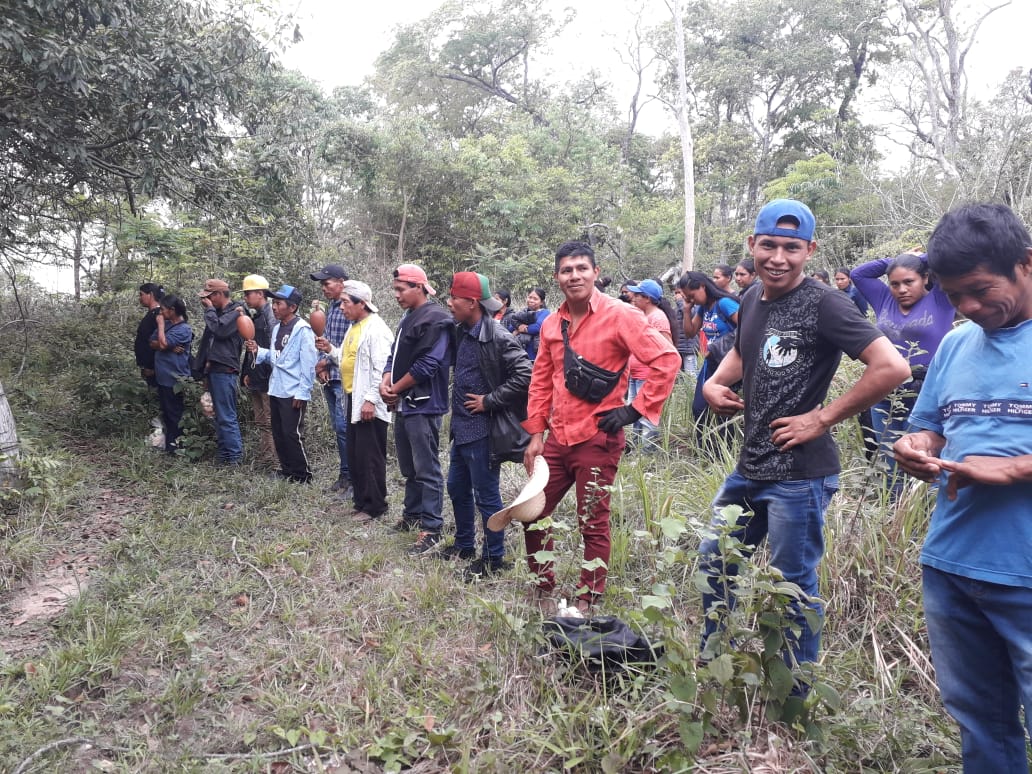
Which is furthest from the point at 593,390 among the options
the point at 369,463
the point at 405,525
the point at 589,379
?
the point at 369,463

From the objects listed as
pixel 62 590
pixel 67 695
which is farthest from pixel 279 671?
pixel 62 590

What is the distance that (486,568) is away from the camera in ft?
13.5

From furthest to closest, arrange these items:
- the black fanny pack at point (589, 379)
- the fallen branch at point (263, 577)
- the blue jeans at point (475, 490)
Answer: the blue jeans at point (475, 490), the fallen branch at point (263, 577), the black fanny pack at point (589, 379)

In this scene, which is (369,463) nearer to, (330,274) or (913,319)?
(330,274)

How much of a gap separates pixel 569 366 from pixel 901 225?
9.97 metres

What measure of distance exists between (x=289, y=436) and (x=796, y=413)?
15.8ft

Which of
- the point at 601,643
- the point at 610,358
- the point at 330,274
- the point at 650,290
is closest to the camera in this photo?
the point at 601,643

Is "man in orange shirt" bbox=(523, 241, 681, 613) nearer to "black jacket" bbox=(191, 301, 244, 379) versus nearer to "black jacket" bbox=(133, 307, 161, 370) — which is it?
"black jacket" bbox=(191, 301, 244, 379)

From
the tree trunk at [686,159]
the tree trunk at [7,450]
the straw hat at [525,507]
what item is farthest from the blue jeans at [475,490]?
the tree trunk at [686,159]

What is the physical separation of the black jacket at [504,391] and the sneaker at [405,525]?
121cm

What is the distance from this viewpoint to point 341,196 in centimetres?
1552

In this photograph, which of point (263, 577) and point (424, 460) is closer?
point (263, 577)

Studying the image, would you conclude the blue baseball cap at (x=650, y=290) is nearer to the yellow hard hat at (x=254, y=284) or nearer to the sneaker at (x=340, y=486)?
the sneaker at (x=340, y=486)

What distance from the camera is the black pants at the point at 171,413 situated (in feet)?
22.5
